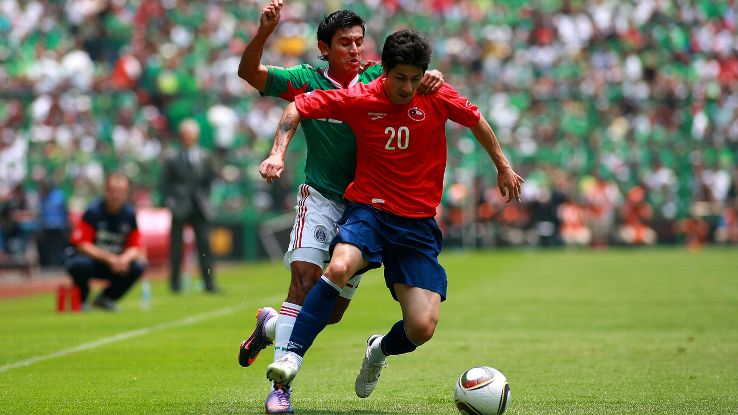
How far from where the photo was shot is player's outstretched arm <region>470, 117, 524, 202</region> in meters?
7.22

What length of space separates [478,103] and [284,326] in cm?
2434

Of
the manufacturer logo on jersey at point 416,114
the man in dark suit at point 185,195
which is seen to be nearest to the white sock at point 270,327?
the manufacturer logo on jersey at point 416,114

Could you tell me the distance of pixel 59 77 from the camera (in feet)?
104

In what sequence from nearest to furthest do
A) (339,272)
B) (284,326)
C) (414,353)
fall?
(339,272)
(284,326)
(414,353)

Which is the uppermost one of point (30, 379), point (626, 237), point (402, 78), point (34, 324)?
point (402, 78)

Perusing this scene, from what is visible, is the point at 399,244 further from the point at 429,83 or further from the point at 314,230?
the point at 429,83

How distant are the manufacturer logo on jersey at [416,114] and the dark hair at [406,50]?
10.9 inches

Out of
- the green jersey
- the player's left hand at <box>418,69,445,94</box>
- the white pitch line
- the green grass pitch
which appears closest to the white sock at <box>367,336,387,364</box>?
the green grass pitch

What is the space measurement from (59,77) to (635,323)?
22038 mm

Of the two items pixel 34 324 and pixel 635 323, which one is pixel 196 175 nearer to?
pixel 34 324

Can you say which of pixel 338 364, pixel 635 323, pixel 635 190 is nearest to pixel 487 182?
pixel 635 190

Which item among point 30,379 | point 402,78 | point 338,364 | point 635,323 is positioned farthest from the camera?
point 635,323

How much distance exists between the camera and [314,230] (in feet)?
24.1

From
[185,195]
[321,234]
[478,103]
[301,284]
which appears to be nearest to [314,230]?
[321,234]
